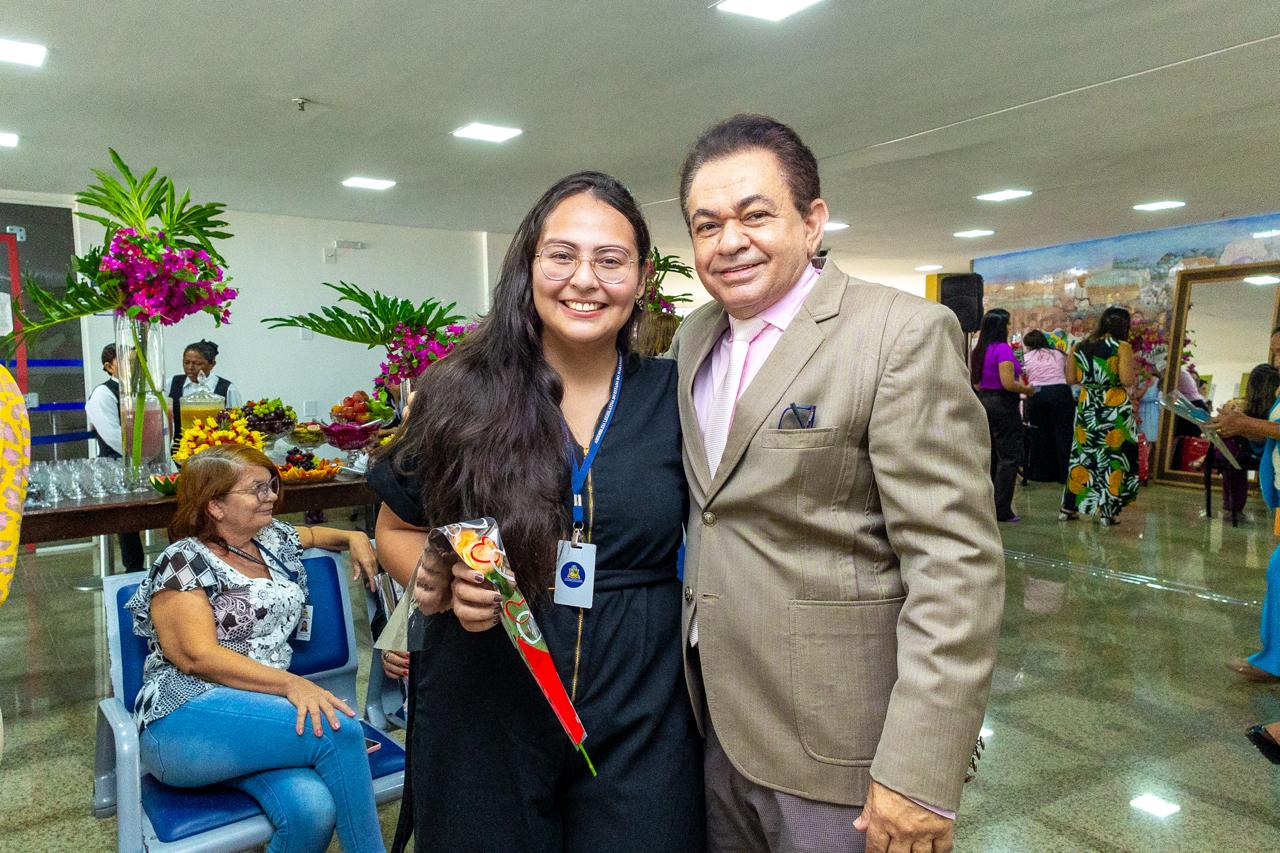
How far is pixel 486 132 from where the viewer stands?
254 inches

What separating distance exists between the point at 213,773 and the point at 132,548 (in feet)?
8.29

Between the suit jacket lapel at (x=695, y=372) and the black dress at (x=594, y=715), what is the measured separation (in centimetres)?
6

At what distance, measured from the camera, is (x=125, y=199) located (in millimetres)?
3596

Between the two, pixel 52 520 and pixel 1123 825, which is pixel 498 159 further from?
pixel 1123 825

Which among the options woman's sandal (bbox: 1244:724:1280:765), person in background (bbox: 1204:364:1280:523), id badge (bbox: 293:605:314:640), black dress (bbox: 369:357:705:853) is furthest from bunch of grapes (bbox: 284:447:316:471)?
person in background (bbox: 1204:364:1280:523)

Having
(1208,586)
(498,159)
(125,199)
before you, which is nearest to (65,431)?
(498,159)

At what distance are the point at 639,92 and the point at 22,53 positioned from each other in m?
3.28

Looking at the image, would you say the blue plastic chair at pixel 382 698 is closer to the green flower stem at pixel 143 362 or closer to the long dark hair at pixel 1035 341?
the green flower stem at pixel 143 362

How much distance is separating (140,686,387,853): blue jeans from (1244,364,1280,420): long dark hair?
660 cm

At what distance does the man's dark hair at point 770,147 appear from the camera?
1.29 m

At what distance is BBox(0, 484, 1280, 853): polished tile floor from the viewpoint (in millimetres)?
2807

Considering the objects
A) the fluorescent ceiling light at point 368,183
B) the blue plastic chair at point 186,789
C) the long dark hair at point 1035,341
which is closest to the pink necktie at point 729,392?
the blue plastic chair at point 186,789

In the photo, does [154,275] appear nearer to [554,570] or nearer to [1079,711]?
[554,570]

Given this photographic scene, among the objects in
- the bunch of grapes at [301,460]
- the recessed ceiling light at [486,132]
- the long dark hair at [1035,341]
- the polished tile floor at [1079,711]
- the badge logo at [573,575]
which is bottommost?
the polished tile floor at [1079,711]
